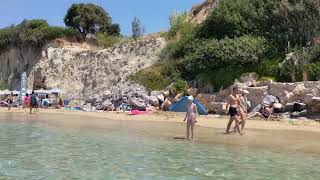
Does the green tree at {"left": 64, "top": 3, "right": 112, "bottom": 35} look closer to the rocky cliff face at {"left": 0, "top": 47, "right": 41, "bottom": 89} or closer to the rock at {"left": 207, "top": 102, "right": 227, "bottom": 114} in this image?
the rocky cliff face at {"left": 0, "top": 47, "right": 41, "bottom": 89}

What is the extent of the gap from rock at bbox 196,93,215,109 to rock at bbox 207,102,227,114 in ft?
0.96

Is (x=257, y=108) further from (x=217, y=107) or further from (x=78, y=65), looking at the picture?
(x=78, y=65)

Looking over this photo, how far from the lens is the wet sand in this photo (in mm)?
13961

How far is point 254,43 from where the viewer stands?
2781cm

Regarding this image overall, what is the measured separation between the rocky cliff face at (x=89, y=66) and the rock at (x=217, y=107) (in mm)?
12079

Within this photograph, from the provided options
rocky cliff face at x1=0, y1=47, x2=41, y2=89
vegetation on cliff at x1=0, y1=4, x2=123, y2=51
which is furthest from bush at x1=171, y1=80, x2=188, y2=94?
rocky cliff face at x1=0, y1=47, x2=41, y2=89

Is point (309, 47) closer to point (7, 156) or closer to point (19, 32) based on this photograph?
point (7, 156)

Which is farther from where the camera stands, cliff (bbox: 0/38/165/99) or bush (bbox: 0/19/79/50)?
bush (bbox: 0/19/79/50)

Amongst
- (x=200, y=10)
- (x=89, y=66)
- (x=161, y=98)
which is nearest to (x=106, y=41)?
(x=89, y=66)

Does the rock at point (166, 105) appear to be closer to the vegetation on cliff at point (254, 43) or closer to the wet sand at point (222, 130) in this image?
the vegetation on cliff at point (254, 43)

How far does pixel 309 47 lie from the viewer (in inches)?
1011

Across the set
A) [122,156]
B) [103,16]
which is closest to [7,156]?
[122,156]

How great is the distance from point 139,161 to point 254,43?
18.3m

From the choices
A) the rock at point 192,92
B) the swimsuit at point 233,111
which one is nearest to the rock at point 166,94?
the rock at point 192,92
